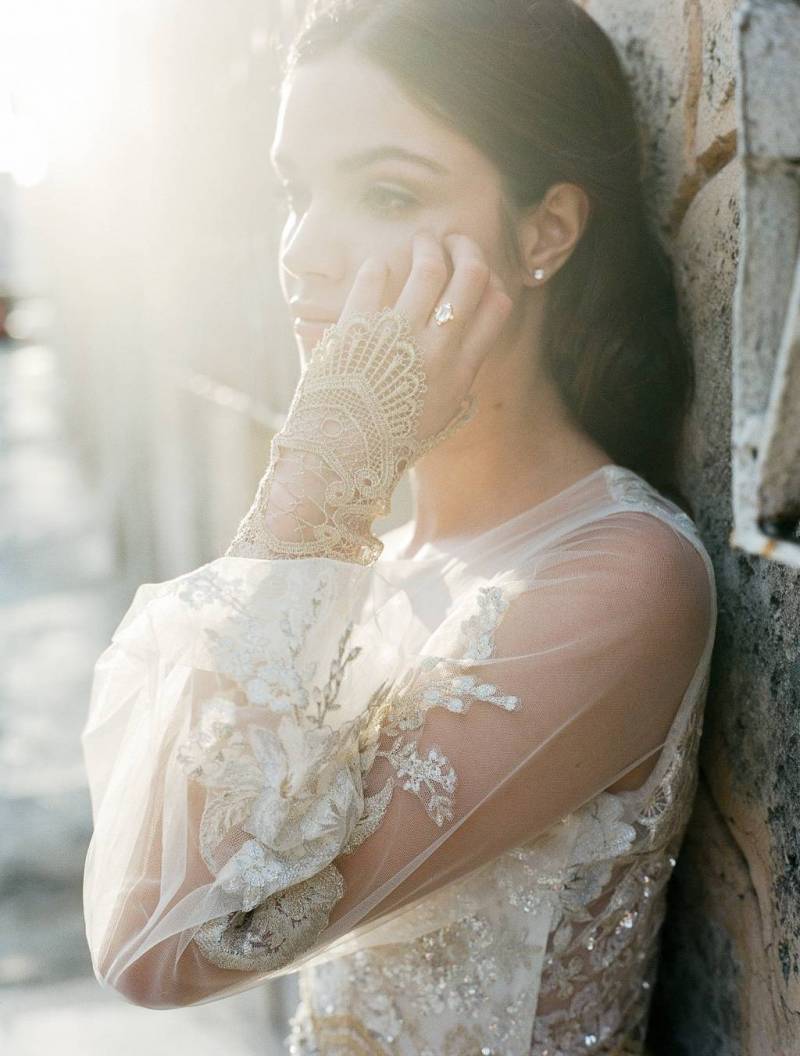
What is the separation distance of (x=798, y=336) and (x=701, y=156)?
1.08 m

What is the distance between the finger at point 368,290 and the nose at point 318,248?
175 millimetres

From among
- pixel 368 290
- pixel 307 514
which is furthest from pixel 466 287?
pixel 307 514

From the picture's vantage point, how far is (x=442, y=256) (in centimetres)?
135

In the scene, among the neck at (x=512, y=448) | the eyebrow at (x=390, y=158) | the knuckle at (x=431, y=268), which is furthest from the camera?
the neck at (x=512, y=448)

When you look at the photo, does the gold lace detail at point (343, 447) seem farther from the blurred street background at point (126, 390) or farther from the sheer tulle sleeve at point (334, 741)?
the blurred street background at point (126, 390)

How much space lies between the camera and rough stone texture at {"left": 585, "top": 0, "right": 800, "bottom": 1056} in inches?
47.8

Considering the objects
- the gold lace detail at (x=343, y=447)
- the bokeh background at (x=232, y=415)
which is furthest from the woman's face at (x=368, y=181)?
the bokeh background at (x=232, y=415)

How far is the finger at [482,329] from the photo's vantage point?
1315mm

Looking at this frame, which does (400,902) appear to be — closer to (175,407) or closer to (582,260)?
(582,260)

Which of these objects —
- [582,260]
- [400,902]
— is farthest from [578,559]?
[582,260]

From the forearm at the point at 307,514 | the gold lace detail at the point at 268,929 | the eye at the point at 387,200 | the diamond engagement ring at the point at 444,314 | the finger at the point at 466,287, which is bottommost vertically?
the gold lace detail at the point at 268,929

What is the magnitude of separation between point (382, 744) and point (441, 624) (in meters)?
0.22

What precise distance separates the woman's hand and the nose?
0.18m

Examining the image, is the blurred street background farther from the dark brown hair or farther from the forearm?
the forearm
